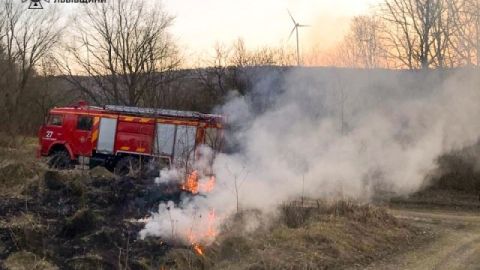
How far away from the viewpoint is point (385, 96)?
1566 centimetres

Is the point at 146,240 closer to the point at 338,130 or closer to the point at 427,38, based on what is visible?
the point at 338,130

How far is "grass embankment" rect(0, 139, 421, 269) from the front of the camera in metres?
8.98

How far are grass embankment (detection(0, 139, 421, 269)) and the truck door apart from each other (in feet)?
25.2

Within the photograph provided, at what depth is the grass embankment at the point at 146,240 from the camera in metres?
8.98

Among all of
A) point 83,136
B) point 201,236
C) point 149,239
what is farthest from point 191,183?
point 83,136

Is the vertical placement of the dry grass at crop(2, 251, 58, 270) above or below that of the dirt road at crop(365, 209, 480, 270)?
below

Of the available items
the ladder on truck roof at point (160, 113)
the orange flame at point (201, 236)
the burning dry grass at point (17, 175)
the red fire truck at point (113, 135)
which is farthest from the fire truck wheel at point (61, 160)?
the orange flame at point (201, 236)

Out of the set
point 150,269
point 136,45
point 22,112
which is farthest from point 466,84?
point 22,112

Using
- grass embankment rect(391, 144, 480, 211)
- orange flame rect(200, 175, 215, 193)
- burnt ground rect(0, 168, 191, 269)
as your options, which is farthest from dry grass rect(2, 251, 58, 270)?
grass embankment rect(391, 144, 480, 211)

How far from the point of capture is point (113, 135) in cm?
2259

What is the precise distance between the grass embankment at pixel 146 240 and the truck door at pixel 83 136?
25.2ft

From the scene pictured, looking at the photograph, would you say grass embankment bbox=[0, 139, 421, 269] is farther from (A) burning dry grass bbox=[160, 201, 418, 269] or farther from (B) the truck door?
(B) the truck door

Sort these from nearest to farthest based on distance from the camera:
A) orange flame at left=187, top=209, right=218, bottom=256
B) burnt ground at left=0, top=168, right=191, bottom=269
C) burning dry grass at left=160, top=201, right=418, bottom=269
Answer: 1. burnt ground at left=0, top=168, right=191, bottom=269
2. burning dry grass at left=160, top=201, right=418, bottom=269
3. orange flame at left=187, top=209, right=218, bottom=256

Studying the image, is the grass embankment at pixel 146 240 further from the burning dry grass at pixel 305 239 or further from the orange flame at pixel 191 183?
the orange flame at pixel 191 183
